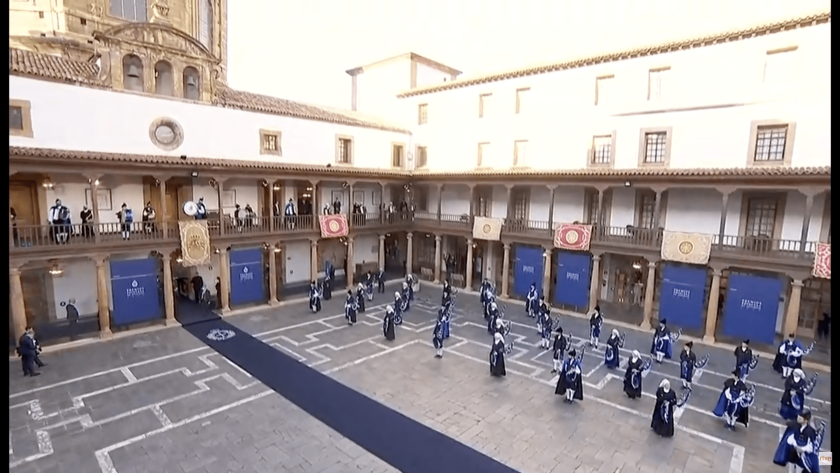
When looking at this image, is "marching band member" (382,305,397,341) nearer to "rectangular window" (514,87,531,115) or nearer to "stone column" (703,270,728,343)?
"stone column" (703,270,728,343)

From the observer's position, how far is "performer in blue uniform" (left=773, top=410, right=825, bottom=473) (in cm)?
1002

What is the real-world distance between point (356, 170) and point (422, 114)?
374 inches

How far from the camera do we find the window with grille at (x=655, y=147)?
23378 mm

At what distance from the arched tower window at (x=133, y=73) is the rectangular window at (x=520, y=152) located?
21017mm

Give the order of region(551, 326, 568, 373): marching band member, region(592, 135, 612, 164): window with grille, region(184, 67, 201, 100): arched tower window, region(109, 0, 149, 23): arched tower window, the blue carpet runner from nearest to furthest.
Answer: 1. the blue carpet runner
2. region(551, 326, 568, 373): marching band member
3. region(184, 67, 201, 100): arched tower window
4. region(592, 135, 612, 164): window with grille
5. region(109, 0, 149, 23): arched tower window

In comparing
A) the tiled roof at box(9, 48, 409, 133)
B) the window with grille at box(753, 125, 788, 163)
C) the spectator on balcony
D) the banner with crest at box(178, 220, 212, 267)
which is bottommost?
the banner with crest at box(178, 220, 212, 267)

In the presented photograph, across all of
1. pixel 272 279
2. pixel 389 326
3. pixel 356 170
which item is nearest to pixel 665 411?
pixel 389 326

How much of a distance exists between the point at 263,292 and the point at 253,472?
15.5m

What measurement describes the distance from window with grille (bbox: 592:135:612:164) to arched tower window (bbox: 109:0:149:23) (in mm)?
28911

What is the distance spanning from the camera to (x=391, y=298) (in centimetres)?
2752

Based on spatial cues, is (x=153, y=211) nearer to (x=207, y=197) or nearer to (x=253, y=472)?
(x=207, y=197)

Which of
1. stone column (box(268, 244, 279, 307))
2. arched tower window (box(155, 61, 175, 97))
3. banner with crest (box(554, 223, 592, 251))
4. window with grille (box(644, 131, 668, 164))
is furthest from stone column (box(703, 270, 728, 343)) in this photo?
arched tower window (box(155, 61, 175, 97))

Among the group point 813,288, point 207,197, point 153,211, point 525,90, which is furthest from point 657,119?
point 153,211

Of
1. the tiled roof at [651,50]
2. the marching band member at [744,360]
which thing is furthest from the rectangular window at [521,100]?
the marching band member at [744,360]
